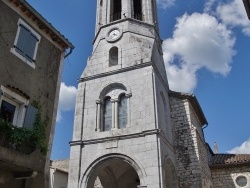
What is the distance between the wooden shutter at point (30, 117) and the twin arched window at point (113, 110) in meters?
6.02

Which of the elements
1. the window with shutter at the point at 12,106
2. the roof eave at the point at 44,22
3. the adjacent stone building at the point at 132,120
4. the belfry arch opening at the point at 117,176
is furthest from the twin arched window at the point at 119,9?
the window with shutter at the point at 12,106

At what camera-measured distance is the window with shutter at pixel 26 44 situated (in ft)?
28.9

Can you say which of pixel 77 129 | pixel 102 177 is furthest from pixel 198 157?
pixel 77 129

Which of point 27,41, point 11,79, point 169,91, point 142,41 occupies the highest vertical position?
point 142,41

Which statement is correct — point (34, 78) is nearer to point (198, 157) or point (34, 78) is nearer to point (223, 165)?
point (198, 157)

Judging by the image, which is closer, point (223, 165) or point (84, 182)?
point (84, 182)

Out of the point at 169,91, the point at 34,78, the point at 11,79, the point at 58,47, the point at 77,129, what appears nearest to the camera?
the point at 11,79

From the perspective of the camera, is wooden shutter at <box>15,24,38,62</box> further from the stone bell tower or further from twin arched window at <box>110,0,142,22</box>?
twin arched window at <box>110,0,142,22</box>

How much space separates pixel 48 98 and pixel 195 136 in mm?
9395

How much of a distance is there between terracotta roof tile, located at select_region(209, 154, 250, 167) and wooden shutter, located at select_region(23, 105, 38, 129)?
13.5m

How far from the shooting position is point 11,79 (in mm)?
8273

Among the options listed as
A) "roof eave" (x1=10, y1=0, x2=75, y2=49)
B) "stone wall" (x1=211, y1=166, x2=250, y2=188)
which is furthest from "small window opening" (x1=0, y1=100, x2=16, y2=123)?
"stone wall" (x1=211, y1=166, x2=250, y2=188)

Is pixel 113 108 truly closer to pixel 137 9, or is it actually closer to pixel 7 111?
pixel 7 111

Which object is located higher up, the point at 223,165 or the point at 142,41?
the point at 142,41
